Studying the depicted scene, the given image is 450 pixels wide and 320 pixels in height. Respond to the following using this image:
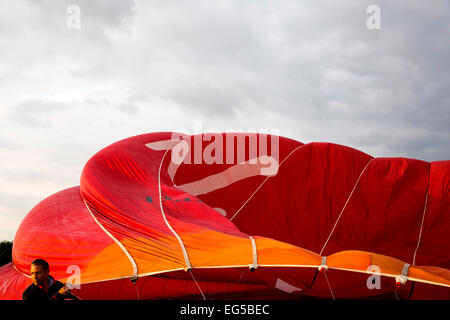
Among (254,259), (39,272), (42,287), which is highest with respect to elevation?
(39,272)

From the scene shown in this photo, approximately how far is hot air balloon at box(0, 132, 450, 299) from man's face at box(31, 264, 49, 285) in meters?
1.75

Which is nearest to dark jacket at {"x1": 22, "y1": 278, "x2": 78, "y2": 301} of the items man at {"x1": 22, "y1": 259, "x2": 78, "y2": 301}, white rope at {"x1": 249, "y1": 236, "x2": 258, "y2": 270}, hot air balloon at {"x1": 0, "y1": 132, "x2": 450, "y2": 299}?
man at {"x1": 22, "y1": 259, "x2": 78, "y2": 301}

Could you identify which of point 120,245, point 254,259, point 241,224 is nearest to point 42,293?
point 254,259

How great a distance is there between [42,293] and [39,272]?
14cm

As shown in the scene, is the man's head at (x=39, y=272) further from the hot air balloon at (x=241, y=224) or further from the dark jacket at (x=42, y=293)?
the hot air balloon at (x=241, y=224)

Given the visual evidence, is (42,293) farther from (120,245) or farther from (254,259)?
(120,245)

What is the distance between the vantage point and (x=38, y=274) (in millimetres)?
2834

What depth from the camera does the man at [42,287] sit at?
9.14ft

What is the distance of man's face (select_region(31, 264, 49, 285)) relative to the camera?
2828 mm

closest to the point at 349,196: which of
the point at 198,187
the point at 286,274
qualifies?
the point at 286,274

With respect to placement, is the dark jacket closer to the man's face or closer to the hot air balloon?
the man's face
